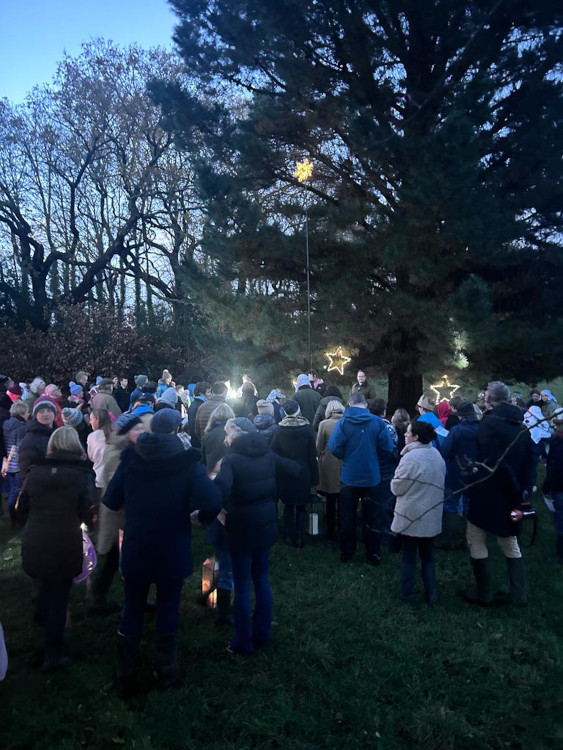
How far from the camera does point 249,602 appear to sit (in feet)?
12.6

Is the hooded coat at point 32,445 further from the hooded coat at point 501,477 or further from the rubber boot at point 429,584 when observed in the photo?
the hooded coat at point 501,477

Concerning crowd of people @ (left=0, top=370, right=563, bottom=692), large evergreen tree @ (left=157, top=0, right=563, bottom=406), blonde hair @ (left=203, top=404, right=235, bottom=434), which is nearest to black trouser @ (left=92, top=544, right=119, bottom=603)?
crowd of people @ (left=0, top=370, right=563, bottom=692)

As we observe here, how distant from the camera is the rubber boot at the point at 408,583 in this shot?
473 cm

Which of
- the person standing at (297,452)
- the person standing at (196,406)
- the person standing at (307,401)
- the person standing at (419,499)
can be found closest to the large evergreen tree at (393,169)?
the person standing at (307,401)

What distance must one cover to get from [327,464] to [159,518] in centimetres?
338

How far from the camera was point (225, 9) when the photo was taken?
1115 cm

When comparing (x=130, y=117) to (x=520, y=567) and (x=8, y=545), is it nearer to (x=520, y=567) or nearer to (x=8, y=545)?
(x=8, y=545)

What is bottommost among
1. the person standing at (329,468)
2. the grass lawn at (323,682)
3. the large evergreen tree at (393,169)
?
the grass lawn at (323,682)

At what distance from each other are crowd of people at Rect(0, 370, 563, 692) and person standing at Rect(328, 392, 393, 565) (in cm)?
1

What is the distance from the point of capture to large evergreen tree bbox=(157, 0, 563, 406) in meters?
9.52

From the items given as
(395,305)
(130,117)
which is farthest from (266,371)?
(130,117)

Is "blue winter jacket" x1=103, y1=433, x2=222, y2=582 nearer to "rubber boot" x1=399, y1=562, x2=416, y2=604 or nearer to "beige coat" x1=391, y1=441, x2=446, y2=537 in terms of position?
"beige coat" x1=391, y1=441, x2=446, y2=537

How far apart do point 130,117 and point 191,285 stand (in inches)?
469

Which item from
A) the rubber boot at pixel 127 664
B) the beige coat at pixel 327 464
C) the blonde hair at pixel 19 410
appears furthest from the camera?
the blonde hair at pixel 19 410
